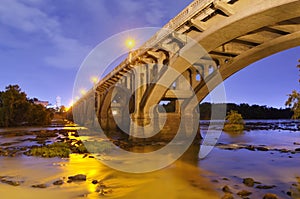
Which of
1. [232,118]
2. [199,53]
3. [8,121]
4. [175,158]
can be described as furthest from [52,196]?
[8,121]

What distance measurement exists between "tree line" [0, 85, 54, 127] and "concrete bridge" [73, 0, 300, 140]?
34.8 metres

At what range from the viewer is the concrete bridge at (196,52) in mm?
11429

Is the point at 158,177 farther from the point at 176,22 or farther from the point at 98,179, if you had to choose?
the point at 176,22

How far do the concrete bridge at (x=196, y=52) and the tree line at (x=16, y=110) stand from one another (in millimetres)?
34793

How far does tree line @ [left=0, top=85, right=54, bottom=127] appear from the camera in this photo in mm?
56750

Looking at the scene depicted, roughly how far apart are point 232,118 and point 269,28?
1445 inches

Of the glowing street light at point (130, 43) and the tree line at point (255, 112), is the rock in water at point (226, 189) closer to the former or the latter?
the glowing street light at point (130, 43)

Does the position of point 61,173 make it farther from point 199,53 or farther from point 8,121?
point 8,121

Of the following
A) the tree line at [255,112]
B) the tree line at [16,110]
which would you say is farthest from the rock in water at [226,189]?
the tree line at [255,112]

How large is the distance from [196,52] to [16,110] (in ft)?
181

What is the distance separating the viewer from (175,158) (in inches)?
609

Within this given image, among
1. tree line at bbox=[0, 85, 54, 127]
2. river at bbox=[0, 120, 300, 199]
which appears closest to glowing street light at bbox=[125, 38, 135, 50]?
river at bbox=[0, 120, 300, 199]

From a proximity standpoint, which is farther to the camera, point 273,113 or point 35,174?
point 273,113

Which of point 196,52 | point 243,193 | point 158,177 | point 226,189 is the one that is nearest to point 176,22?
point 196,52
